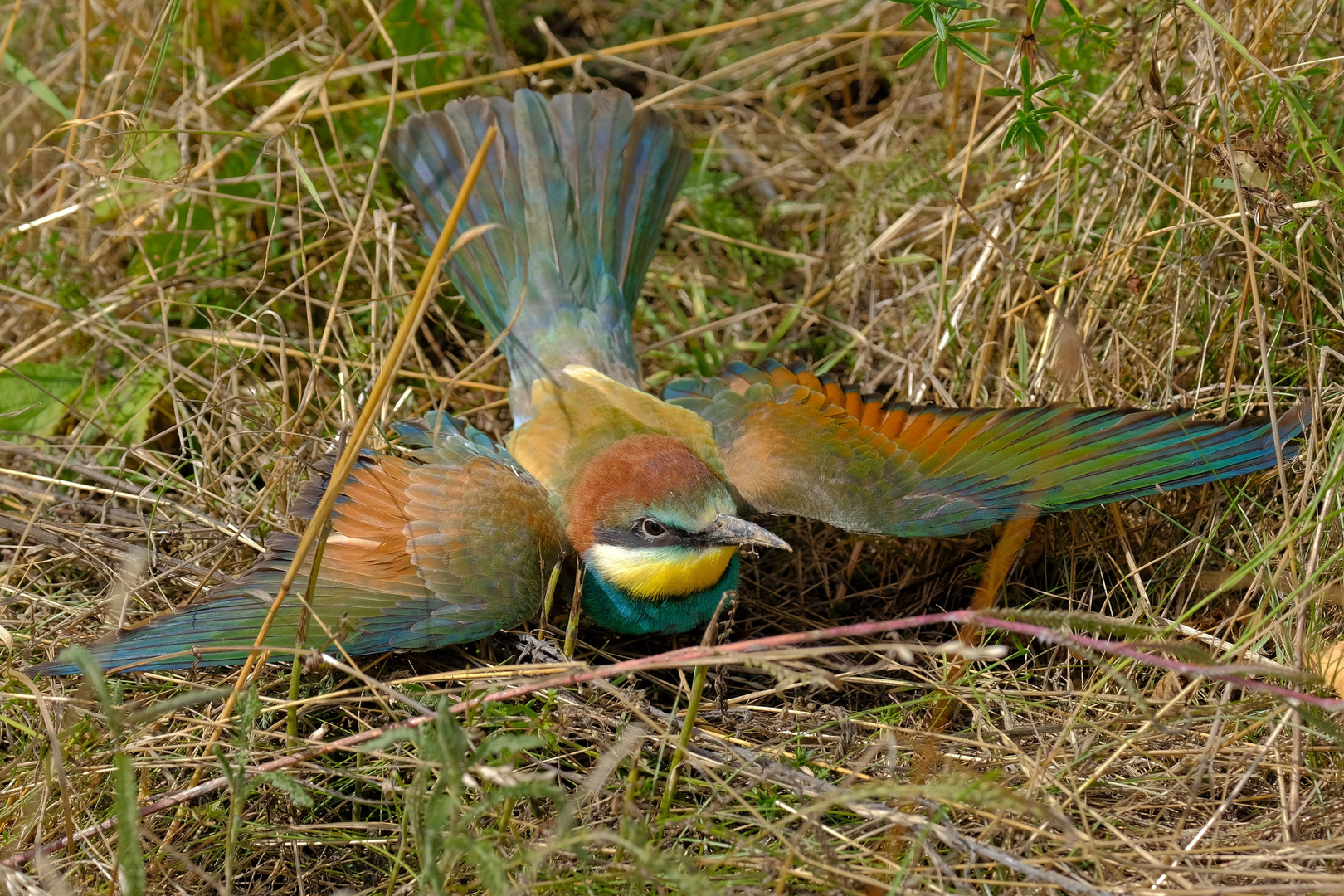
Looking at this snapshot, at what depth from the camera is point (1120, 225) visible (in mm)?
3293

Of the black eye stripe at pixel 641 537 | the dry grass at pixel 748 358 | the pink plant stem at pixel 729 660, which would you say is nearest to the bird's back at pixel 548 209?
the dry grass at pixel 748 358

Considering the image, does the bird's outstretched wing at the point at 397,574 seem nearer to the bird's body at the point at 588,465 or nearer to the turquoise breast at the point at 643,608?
the bird's body at the point at 588,465

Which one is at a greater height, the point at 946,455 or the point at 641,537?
the point at 946,455

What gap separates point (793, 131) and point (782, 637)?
9.94ft

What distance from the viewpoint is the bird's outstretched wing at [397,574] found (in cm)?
261

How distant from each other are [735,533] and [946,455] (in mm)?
688

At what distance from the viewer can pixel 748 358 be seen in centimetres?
398

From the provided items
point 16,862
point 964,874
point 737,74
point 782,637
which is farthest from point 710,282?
point 16,862

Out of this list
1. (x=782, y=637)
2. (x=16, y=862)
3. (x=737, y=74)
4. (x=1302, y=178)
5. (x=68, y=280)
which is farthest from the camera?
(x=737, y=74)

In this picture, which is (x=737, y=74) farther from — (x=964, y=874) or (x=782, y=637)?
(x=964, y=874)

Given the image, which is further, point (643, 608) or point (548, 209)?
point (548, 209)

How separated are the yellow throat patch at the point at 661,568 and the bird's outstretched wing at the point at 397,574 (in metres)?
0.18

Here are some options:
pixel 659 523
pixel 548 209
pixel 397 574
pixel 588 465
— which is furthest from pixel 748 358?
pixel 397 574

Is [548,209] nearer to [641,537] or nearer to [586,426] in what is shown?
[586,426]
